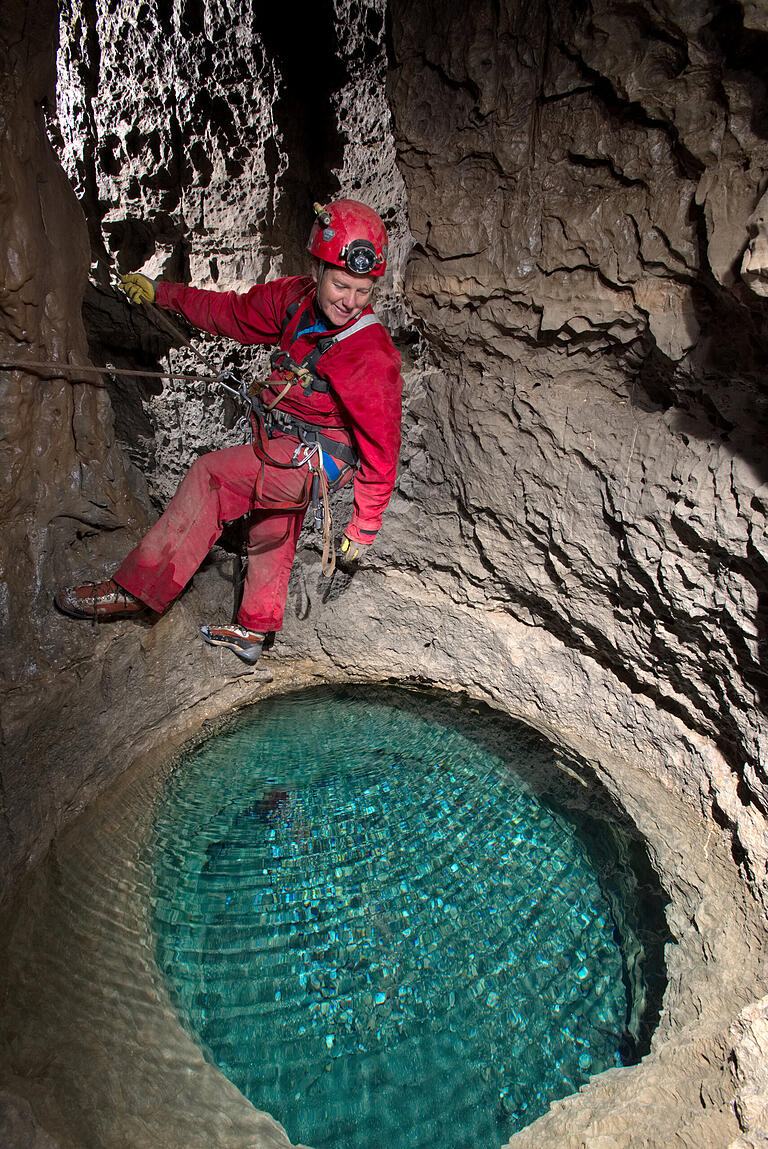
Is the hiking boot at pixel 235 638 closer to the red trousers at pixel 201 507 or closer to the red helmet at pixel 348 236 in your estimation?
the red trousers at pixel 201 507

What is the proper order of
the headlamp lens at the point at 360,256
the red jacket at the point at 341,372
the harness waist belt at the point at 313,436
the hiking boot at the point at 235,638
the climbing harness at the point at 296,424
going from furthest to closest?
the hiking boot at the point at 235,638 < the harness waist belt at the point at 313,436 < the climbing harness at the point at 296,424 < the red jacket at the point at 341,372 < the headlamp lens at the point at 360,256

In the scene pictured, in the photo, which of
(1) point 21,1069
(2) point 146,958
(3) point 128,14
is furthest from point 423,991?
(3) point 128,14

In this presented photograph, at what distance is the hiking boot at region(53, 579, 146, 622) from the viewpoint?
271 cm

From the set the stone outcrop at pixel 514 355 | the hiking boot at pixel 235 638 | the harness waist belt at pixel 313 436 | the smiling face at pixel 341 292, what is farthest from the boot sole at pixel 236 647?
the smiling face at pixel 341 292

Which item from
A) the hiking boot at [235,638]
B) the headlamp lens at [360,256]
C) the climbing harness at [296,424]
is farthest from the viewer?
the hiking boot at [235,638]

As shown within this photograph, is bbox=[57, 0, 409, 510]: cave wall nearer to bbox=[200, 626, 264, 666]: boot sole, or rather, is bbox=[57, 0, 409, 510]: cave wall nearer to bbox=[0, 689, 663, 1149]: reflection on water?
bbox=[200, 626, 264, 666]: boot sole

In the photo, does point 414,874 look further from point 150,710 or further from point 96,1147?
point 150,710

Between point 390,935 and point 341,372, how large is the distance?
214 cm

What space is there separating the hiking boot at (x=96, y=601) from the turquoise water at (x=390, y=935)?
0.84 m

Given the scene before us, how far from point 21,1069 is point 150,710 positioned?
61.5 inches

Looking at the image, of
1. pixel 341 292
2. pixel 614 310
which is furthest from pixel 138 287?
pixel 614 310

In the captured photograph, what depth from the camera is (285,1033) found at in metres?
2.02

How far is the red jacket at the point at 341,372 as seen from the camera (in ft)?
7.93

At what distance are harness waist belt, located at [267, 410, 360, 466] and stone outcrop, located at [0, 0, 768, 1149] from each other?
59cm
